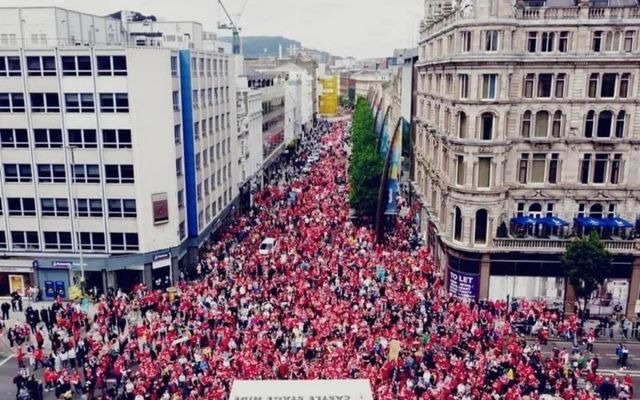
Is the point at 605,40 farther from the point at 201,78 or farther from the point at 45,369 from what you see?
the point at 45,369

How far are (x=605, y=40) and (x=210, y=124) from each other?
34599 mm

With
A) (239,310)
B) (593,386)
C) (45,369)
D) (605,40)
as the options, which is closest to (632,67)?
(605,40)

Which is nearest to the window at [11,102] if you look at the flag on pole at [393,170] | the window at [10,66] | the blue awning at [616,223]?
the window at [10,66]

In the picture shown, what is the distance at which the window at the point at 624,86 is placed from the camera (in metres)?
43.2

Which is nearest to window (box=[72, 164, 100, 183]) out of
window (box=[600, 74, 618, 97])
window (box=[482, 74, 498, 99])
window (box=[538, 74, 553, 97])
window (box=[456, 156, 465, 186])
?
window (box=[456, 156, 465, 186])

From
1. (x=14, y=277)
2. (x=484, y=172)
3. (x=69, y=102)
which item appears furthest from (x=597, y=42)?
(x=14, y=277)

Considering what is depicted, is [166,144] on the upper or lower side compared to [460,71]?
lower

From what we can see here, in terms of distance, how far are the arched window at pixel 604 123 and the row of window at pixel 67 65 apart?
114 ft

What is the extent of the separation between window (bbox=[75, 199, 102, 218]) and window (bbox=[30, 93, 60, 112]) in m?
7.26

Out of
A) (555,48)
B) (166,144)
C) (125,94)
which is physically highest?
(555,48)

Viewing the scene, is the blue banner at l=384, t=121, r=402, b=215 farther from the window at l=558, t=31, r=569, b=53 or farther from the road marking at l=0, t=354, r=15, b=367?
the road marking at l=0, t=354, r=15, b=367

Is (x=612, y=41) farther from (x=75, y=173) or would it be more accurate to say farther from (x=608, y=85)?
(x=75, y=173)

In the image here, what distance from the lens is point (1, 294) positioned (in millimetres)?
49438

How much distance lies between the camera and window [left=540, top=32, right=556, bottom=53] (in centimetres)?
4312
